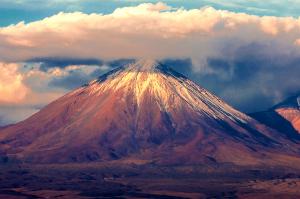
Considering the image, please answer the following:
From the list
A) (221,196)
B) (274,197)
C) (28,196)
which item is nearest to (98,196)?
(28,196)

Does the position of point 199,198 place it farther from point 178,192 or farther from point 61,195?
point 61,195

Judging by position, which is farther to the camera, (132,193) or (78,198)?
(132,193)

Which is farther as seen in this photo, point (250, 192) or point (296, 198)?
point (250, 192)

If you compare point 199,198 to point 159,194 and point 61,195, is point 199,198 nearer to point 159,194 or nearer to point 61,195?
point 159,194

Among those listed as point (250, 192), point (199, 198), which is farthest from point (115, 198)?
point (250, 192)

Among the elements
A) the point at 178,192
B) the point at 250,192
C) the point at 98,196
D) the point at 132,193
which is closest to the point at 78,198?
the point at 98,196

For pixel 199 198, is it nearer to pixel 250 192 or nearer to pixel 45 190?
pixel 250 192
